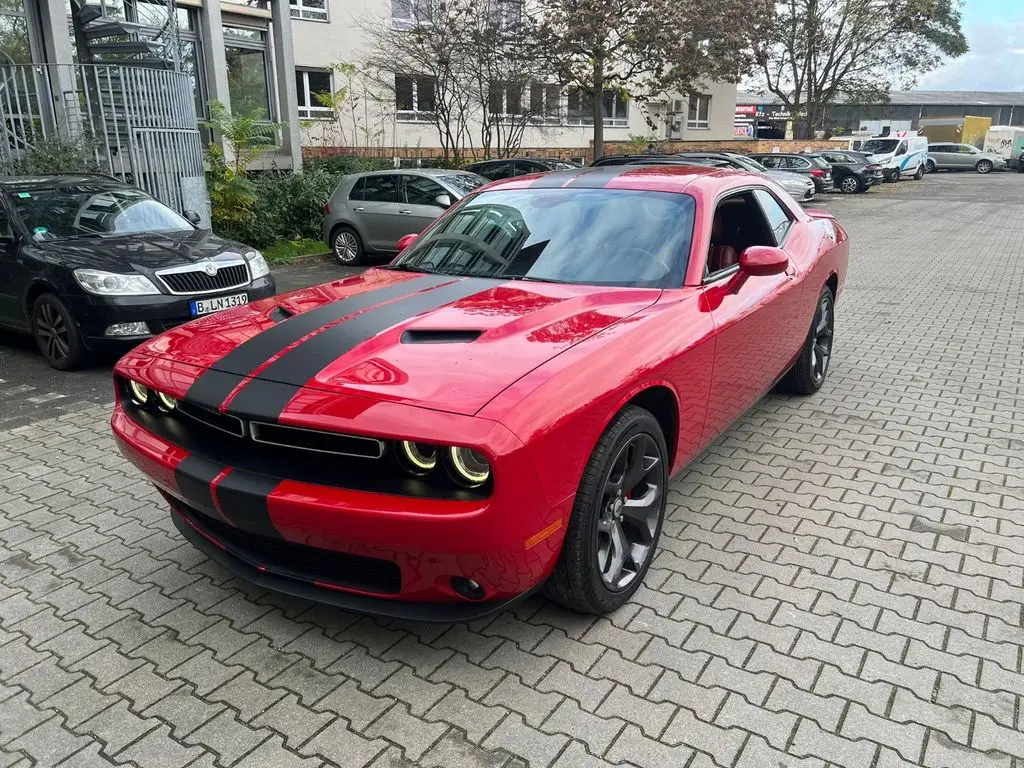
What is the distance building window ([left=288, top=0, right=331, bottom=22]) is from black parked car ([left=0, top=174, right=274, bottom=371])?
60.8 feet

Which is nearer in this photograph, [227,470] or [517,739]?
[517,739]

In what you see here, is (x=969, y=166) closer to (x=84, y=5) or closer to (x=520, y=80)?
(x=520, y=80)

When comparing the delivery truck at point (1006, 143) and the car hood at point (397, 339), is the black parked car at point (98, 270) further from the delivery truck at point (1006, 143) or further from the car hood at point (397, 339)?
the delivery truck at point (1006, 143)

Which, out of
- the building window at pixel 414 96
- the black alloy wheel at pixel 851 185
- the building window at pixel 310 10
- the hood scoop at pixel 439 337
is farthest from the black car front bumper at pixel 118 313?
the black alloy wheel at pixel 851 185

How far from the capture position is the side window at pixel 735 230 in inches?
159

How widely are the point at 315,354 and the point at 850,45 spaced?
41467mm

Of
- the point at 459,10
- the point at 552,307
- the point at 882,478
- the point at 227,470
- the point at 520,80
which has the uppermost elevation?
the point at 459,10

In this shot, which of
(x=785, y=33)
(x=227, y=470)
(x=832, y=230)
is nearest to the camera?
(x=227, y=470)

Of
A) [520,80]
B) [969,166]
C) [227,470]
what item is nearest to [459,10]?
[520,80]

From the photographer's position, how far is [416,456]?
2.47 metres

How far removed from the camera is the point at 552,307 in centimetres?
329

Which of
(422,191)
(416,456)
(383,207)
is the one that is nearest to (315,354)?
(416,456)

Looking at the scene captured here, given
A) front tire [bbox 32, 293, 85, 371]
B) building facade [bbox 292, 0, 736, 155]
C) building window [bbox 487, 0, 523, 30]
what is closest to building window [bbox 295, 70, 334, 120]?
building facade [bbox 292, 0, 736, 155]

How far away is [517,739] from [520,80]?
19579 millimetres
